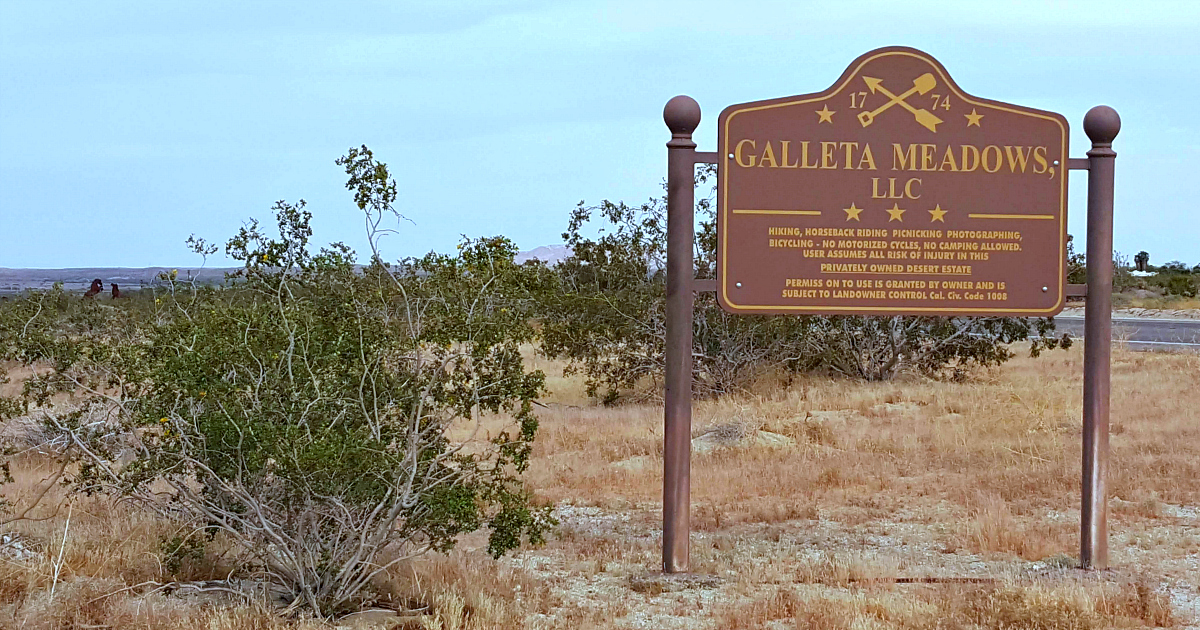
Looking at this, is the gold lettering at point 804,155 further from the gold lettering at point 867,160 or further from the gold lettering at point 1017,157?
the gold lettering at point 1017,157

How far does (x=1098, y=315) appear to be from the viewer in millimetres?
6902

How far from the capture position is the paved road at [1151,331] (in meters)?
23.6

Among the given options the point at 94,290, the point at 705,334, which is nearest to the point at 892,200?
the point at 705,334

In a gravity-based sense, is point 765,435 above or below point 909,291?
below

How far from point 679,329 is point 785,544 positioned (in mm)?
1787

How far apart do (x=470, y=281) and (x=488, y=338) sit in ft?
1.25

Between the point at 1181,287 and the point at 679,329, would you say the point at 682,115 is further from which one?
the point at 1181,287

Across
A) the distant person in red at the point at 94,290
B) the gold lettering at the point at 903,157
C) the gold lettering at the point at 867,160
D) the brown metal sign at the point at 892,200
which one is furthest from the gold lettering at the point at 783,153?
the distant person in red at the point at 94,290

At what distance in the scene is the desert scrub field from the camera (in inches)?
222

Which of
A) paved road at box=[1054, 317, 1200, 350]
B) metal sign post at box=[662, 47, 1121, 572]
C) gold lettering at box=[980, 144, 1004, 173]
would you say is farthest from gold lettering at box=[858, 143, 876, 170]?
paved road at box=[1054, 317, 1200, 350]

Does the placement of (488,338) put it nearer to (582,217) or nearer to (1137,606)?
(1137,606)

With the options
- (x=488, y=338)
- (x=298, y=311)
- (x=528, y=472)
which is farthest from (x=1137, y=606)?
(x=528, y=472)

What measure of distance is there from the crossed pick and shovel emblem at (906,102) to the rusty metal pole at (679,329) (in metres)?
1.04

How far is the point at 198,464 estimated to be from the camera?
5.48 metres
